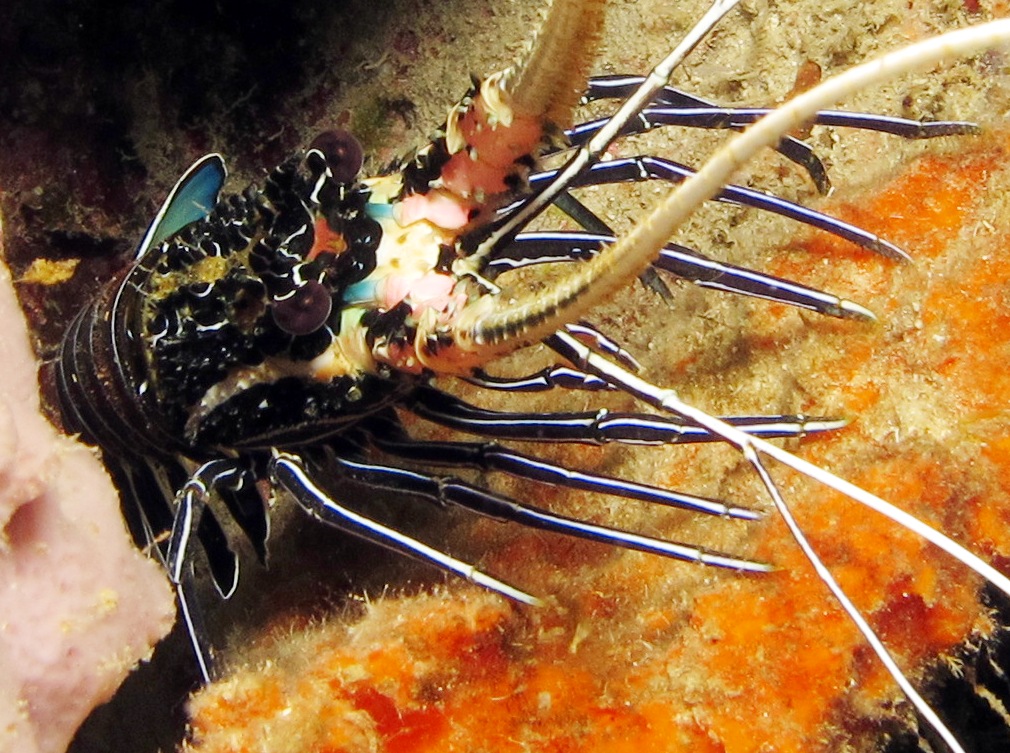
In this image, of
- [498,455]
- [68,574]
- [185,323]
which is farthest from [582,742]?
[185,323]

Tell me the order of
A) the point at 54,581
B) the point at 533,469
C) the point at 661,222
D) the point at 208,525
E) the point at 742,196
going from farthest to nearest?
the point at 208,525 → the point at 742,196 → the point at 533,469 → the point at 54,581 → the point at 661,222

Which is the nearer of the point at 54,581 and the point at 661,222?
the point at 661,222

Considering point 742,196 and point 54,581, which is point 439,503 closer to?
point 54,581

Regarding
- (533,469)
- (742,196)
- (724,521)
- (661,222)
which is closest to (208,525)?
(533,469)

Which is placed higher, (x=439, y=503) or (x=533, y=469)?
(x=533, y=469)

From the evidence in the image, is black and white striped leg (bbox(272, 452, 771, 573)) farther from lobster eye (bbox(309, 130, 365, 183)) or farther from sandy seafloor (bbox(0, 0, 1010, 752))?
lobster eye (bbox(309, 130, 365, 183))

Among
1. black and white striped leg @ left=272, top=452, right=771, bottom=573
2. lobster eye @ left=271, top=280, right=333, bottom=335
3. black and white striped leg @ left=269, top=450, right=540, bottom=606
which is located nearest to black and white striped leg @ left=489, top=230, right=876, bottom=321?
lobster eye @ left=271, top=280, right=333, bottom=335
